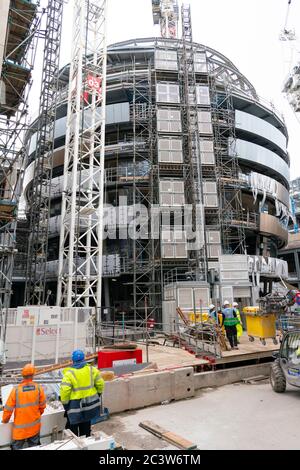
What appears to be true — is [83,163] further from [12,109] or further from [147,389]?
[147,389]

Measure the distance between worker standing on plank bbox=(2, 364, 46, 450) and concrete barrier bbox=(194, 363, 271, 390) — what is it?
19.1 ft

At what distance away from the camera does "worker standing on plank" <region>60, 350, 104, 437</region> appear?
5148mm

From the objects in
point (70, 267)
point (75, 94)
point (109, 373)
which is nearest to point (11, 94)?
point (75, 94)

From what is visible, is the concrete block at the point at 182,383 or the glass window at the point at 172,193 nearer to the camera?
the concrete block at the point at 182,383

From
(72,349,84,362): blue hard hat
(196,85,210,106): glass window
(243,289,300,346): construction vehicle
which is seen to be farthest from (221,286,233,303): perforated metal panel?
(72,349,84,362): blue hard hat

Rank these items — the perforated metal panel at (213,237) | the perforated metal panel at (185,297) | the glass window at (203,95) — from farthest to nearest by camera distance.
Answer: the glass window at (203,95)
the perforated metal panel at (213,237)
the perforated metal panel at (185,297)

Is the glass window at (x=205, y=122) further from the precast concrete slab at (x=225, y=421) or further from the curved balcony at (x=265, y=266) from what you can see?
the precast concrete slab at (x=225, y=421)

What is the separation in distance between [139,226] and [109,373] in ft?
69.4

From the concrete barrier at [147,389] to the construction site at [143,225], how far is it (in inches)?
1.3

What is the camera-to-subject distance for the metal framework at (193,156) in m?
26.1

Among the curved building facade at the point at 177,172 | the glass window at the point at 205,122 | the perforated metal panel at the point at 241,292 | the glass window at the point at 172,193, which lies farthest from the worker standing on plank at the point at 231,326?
the glass window at the point at 205,122

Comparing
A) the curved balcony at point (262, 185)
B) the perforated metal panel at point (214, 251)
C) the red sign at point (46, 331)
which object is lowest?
the red sign at point (46, 331)

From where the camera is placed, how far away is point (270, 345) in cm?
1292
